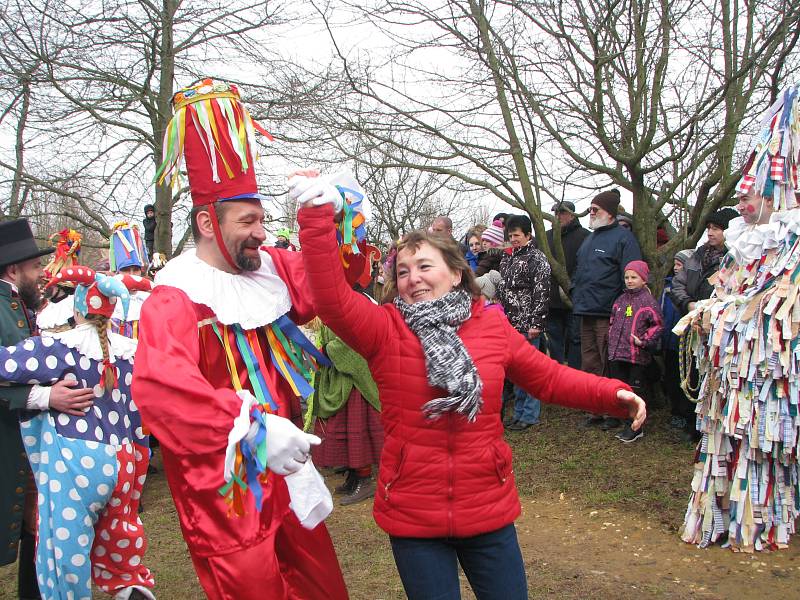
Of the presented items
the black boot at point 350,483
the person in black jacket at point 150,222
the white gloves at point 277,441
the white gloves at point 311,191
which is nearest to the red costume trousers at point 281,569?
the white gloves at point 277,441

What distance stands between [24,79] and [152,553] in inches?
260

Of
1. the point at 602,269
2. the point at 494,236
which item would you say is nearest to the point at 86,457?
the point at 602,269

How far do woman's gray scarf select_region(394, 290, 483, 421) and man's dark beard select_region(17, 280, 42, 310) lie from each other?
2612 mm

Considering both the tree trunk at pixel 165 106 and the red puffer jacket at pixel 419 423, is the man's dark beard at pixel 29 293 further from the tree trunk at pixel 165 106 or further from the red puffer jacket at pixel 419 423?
the tree trunk at pixel 165 106

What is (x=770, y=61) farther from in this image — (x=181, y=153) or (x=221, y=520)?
(x=221, y=520)

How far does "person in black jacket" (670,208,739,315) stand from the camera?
19.0ft

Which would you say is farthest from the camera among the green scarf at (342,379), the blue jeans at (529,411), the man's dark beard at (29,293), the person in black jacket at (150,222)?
the person in black jacket at (150,222)

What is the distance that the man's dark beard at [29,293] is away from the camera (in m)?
4.00

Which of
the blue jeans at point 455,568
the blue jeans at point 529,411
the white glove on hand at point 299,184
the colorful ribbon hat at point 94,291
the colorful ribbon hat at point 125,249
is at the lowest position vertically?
the blue jeans at point 529,411

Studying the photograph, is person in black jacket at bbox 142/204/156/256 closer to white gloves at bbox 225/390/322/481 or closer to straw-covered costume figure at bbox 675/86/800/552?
straw-covered costume figure at bbox 675/86/800/552

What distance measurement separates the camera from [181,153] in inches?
102

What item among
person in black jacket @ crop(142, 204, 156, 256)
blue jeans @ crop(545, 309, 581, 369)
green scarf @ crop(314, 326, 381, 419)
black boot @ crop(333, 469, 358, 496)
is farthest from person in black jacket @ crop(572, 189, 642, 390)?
person in black jacket @ crop(142, 204, 156, 256)

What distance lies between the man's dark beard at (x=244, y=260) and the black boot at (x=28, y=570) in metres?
2.49

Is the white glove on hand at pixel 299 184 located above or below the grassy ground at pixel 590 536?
above
